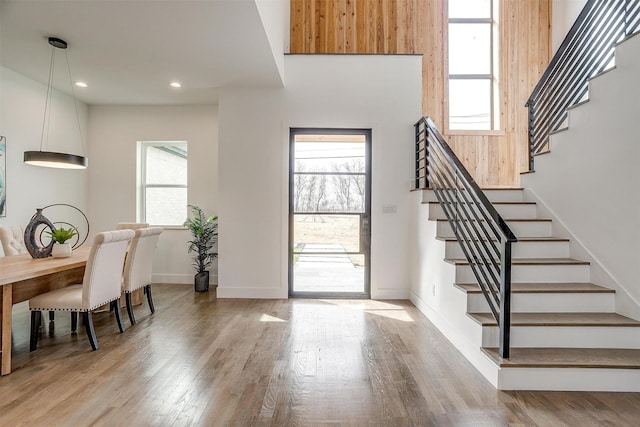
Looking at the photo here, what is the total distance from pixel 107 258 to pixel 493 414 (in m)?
3.06

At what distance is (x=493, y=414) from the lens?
1.89 m

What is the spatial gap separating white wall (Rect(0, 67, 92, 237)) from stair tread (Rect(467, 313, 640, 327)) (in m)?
5.40

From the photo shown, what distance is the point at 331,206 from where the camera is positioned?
4.52 m

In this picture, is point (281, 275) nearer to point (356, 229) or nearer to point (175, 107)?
point (356, 229)

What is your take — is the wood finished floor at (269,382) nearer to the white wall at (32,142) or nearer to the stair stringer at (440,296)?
the stair stringer at (440,296)

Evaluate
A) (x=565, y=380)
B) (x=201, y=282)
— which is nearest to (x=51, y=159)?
(x=201, y=282)

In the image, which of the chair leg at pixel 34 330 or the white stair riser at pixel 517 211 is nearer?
the chair leg at pixel 34 330

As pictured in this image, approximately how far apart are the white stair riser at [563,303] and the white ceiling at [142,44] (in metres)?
3.17

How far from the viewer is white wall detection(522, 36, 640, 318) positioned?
247 cm

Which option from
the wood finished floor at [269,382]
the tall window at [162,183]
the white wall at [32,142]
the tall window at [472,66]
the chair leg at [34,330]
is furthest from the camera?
the tall window at [162,183]

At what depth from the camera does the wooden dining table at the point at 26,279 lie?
232 cm

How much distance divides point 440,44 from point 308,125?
98.0 inches

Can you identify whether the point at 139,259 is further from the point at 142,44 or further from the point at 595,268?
the point at 595,268

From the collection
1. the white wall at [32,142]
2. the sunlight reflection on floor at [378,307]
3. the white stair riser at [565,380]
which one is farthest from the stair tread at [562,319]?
the white wall at [32,142]
